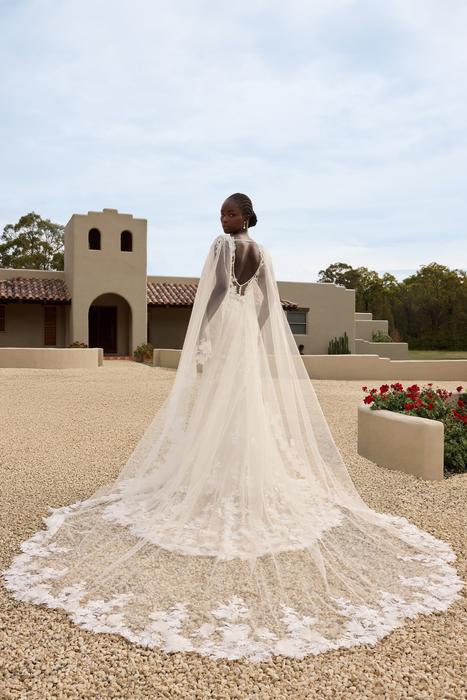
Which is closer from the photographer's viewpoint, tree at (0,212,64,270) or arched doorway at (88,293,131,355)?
arched doorway at (88,293,131,355)

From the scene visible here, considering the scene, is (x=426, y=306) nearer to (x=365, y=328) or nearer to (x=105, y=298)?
(x=365, y=328)

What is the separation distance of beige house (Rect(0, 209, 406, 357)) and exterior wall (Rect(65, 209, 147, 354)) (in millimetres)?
37

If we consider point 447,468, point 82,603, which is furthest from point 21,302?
point 82,603

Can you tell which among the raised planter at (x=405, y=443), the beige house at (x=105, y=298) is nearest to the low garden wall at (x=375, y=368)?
the beige house at (x=105, y=298)

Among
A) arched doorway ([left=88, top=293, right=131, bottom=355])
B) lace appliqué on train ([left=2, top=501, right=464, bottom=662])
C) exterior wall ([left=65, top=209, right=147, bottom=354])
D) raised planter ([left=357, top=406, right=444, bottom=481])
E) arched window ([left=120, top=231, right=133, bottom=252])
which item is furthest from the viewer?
arched doorway ([left=88, top=293, right=131, bottom=355])

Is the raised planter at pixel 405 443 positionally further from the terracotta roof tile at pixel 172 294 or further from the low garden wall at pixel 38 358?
the terracotta roof tile at pixel 172 294

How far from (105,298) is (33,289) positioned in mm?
2886

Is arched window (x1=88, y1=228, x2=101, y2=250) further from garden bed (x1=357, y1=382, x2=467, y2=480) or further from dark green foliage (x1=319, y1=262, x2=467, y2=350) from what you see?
dark green foliage (x1=319, y1=262, x2=467, y2=350)

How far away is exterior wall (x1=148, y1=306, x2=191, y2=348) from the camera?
2417cm

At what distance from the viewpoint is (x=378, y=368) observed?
17.6 meters

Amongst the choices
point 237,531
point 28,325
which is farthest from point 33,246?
point 237,531

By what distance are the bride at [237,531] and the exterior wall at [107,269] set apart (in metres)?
17.8

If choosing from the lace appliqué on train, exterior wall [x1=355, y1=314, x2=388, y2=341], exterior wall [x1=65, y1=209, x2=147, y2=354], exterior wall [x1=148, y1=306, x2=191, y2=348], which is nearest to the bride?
the lace appliqué on train

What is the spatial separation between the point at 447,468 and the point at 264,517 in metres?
3.22
